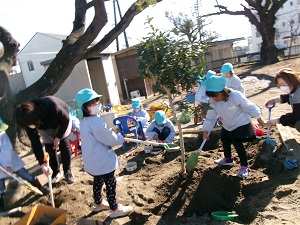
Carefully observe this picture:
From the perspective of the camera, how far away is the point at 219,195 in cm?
358

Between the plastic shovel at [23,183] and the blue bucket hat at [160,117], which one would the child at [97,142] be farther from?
the blue bucket hat at [160,117]

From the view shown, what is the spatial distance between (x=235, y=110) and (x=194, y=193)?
1201mm

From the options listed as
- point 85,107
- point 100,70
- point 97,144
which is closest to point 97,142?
point 97,144

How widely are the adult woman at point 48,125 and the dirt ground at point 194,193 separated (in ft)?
1.33

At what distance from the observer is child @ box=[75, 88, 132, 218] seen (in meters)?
2.92

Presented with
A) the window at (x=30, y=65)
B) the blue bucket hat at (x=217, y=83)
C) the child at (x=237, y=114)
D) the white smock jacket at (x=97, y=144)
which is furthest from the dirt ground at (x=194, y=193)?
the window at (x=30, y=65)

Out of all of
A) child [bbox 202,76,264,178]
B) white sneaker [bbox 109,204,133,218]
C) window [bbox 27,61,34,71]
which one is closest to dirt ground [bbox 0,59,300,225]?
white sneaker [bbox 109,204,133,218]

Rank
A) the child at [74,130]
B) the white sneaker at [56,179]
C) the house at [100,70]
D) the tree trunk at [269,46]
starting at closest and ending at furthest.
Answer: the white sneaker at [56,179], the child at [74,130], the house at [100,70], the tree trunk at [269,46]

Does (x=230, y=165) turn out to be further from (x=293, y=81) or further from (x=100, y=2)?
(x=100, y=2)

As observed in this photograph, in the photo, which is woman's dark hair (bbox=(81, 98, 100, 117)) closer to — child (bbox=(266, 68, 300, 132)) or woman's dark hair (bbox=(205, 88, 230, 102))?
woman's dark hair (bbox=(205, 88, 230, 102))

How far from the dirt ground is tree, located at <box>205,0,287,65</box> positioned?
51.6 feet

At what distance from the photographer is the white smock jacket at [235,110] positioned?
3.73m

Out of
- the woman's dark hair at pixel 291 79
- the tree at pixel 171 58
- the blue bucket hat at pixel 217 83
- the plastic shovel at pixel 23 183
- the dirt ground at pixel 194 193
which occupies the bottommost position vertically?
the dirt ground at pixel 194 193

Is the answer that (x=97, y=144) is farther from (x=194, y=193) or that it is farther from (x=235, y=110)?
(x=235, y=110)
